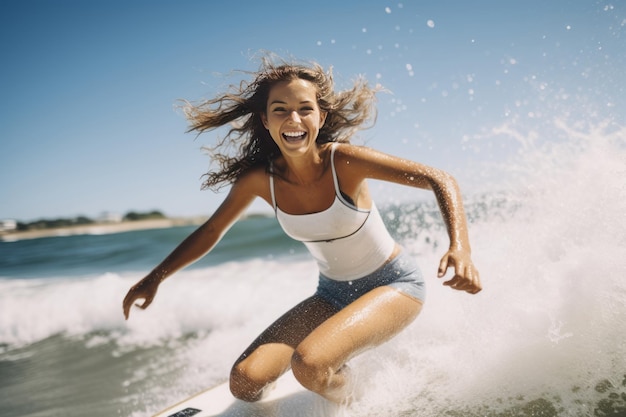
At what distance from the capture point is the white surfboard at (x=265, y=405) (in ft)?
9.31

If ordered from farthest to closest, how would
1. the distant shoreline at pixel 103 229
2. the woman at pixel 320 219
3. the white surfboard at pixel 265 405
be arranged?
the distant shoreline at pixel 103 229 → the white surfboard at pixel 265 405 → the woman at pixel 320 219

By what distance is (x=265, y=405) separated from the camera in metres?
2.97

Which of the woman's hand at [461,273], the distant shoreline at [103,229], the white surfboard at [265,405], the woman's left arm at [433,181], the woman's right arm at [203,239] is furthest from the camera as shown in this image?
the distant shoreline at [103,229]

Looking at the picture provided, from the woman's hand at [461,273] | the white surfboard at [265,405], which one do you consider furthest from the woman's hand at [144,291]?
the woman's hand at [461,273]

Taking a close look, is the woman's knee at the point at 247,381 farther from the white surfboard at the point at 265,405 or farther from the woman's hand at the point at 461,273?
the woman's hand at the point at 461,273

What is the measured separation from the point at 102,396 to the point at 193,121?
2.92 metres

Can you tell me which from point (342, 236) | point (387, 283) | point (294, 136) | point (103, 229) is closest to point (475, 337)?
point (387, 283)

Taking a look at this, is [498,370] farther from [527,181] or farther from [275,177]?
[527,181]

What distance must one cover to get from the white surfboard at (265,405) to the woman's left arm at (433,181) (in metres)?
1.30

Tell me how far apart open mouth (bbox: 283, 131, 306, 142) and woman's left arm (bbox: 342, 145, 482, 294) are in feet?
0.93

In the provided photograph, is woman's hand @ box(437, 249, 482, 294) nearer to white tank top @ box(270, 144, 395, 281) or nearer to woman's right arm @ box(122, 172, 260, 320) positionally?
white tank top @ box(270, 144, 395, 281)

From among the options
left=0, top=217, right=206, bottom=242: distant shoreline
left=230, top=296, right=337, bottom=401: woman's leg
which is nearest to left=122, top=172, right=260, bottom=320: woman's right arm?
left=230, top=296, right=337, bottom=401: woman's leg

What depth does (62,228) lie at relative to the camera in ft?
203

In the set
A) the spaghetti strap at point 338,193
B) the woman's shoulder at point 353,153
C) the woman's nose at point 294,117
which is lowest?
the spaghetti strap at point 338,193
